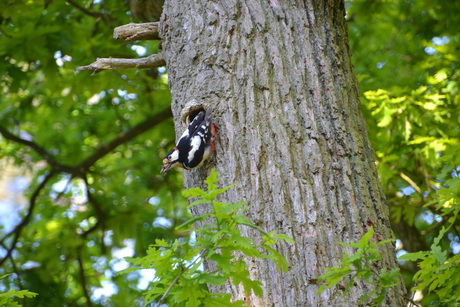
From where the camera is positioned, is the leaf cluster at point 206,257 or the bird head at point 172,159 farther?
the bird head at point 172,159

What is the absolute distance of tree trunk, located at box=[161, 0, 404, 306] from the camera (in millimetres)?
2455

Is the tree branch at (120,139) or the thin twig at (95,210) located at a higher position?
the tree branch at (120,139)

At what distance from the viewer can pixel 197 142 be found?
274cm

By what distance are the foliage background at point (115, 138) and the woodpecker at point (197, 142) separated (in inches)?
93.0

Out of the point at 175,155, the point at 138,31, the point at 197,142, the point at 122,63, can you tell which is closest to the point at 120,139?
the point at 122,63

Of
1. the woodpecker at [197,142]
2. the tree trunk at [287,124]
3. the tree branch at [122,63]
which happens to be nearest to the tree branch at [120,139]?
the tree branch at [122,63]

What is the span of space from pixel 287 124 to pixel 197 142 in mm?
433

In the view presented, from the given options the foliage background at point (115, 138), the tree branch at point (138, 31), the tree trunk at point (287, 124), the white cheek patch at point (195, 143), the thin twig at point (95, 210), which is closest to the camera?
the tree trunk at point (287, 124)

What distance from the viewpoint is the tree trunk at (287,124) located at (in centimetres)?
246

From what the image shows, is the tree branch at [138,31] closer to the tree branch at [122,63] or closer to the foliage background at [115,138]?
the tree branch at [122,63]

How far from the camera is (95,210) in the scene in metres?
5.74

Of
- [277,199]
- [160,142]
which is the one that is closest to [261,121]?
[277,199]

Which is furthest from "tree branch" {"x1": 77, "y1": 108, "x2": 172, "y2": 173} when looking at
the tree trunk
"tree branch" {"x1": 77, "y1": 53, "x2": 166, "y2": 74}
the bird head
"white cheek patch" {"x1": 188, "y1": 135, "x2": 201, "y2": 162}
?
"white cheek patch" {"x1": 188, "y1": 135, "x2": 201, "y2": 162}

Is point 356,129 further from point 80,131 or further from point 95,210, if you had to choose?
point 80,131
